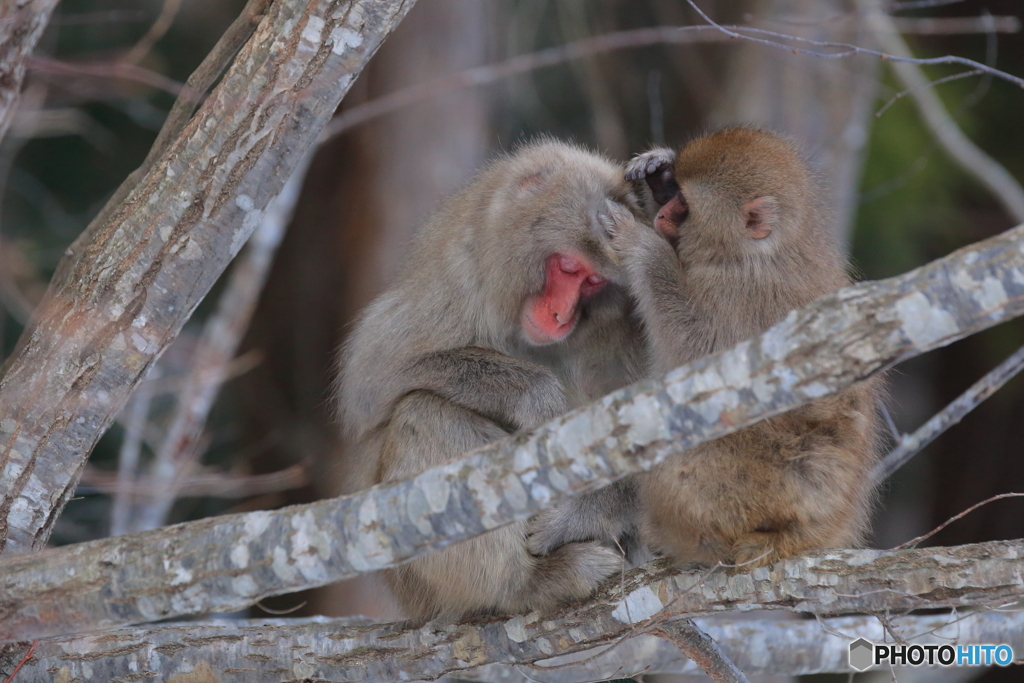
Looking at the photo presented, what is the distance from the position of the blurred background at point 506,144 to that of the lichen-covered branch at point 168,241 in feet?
13.3

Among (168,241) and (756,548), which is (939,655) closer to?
(756,548)

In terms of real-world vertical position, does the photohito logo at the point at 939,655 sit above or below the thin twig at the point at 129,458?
below

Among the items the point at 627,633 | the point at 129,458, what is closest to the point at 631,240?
the point at 627,633

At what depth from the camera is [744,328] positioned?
10.9ft

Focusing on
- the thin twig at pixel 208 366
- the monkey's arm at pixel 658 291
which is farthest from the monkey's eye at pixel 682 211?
the thin twig at pixel 208 366

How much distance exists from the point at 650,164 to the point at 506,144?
4.03m

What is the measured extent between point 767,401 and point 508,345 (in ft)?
6.73

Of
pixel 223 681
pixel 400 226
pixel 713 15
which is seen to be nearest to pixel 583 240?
pixel 223 681

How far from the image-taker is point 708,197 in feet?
11.2

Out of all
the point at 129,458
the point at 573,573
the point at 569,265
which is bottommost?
the point at 573,573

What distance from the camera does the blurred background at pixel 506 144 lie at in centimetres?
809

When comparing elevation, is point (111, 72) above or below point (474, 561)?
above

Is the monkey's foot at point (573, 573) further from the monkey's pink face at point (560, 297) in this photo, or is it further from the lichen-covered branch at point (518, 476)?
the lichen-covered branch at point (518, 476)

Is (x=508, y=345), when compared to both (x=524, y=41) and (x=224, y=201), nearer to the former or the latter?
(x=224, y=201)
